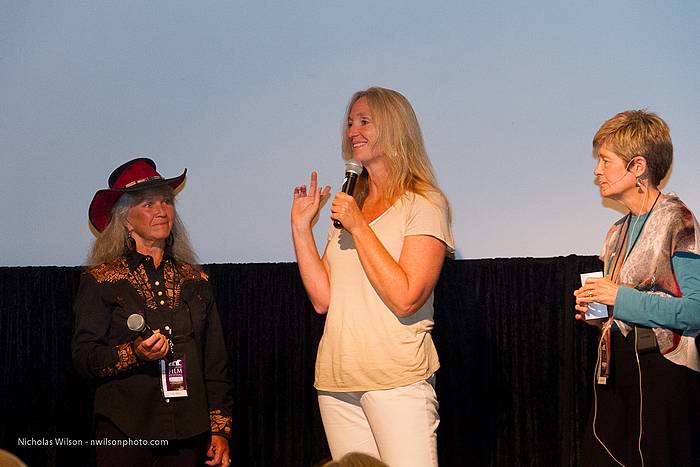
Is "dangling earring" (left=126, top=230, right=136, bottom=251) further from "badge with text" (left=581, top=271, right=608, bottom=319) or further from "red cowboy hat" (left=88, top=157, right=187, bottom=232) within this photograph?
"badge with text" (left=581, top=271, right=608, bottom=319)

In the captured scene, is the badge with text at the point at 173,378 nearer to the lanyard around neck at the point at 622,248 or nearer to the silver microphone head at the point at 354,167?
the silver microphone head at the point at 354,167

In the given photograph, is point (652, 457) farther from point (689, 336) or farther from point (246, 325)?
point (246, 325)

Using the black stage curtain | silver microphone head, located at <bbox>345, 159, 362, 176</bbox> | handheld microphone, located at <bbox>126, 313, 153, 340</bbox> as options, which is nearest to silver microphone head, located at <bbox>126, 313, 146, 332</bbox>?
handheld microphone, located at <bbox>126, 313, 153, 340</bbox>

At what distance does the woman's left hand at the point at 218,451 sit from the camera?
283 cm

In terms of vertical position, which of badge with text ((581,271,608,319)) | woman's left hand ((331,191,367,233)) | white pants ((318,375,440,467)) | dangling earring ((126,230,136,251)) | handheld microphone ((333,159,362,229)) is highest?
handheld microphone ((333,159,362,229))

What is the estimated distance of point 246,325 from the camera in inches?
140

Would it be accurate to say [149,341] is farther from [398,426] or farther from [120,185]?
[398,426]

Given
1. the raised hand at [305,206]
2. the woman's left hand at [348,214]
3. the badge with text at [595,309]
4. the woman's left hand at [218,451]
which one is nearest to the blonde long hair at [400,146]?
the woman's left hand at [348,214]

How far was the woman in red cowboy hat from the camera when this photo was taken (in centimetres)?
270

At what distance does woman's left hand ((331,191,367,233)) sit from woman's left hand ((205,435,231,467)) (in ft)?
2.79

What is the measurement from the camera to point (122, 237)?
9.70 feet

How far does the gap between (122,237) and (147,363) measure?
0.43 meters

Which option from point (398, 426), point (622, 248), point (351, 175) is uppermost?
point (351, 175)

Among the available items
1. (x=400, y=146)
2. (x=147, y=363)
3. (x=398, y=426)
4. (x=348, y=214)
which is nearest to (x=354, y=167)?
(x=400, y=146)
